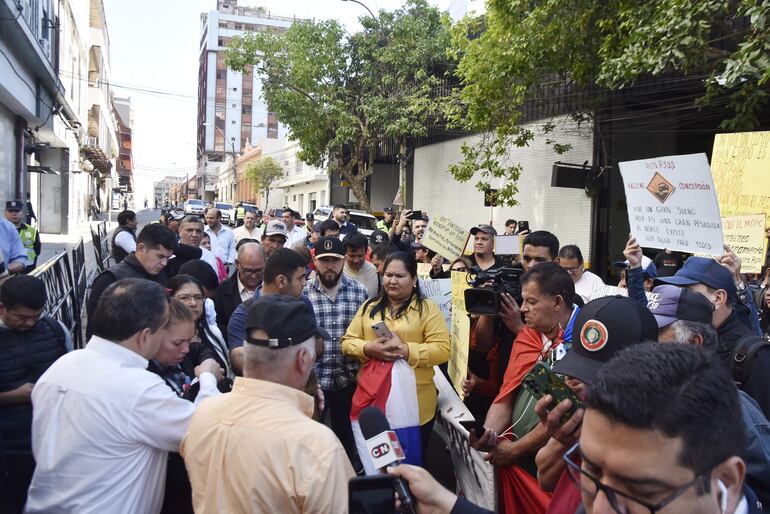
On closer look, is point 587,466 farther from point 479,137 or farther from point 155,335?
point 479,137

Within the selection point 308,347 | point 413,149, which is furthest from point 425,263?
point 413,149

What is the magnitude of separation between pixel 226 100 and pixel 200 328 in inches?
4192

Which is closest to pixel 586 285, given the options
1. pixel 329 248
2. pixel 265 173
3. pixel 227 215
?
pixel 329 248

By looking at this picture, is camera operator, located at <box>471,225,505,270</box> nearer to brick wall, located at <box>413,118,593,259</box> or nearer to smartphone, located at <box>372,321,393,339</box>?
smartphone, located at <box>372,321,393,339</box>

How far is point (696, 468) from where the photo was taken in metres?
1.27

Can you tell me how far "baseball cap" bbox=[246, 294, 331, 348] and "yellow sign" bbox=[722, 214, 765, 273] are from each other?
4212mm

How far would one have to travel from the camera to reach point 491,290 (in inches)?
150

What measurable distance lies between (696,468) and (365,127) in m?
22.1

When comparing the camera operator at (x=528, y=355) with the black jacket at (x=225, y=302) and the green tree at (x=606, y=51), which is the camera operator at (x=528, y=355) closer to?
the black jacket at (x=225, y=302)

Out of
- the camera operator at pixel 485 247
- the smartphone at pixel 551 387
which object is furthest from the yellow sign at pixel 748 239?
the smartphone at pixel 551 387

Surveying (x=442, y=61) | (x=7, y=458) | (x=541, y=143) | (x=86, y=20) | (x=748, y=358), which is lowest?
(x=7, y=458)

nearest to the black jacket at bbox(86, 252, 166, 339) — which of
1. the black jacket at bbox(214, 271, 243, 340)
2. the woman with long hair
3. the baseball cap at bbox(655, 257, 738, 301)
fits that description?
the black jacket at bbox(214, 271, 243, 340)

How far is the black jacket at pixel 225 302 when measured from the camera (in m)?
5.19

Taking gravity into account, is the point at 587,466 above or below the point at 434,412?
above
